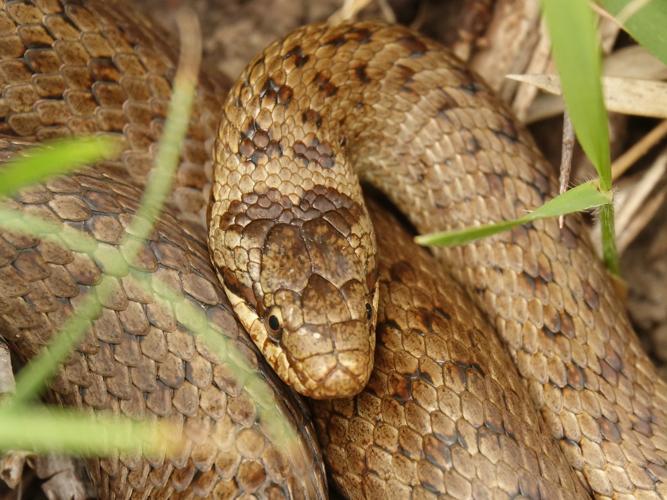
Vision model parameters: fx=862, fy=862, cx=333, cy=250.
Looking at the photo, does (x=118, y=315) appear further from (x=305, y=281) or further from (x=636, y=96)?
(x=636, y=96)

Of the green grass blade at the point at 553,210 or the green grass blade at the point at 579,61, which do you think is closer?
the green grass blade at the point at 579,61

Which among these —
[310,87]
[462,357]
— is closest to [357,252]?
[462,357]

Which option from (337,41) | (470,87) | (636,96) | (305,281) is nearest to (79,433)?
(305,281)

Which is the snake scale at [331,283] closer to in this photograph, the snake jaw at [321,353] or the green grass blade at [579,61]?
the snake jaw at [321,353]

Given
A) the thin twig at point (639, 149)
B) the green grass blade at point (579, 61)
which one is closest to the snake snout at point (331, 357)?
the green grass blade at point (579, 61)

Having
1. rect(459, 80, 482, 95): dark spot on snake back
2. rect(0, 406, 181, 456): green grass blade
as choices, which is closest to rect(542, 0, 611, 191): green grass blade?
rect(459, 80, 482, 95): dark spot on snake back

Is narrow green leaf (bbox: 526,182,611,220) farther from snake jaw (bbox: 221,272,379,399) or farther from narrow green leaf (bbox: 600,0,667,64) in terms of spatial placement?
snake jaw (bbox: 221,272,379,399)

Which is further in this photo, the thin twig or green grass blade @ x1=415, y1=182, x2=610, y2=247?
the thin twig

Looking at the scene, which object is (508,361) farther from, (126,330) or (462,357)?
(126,330)
